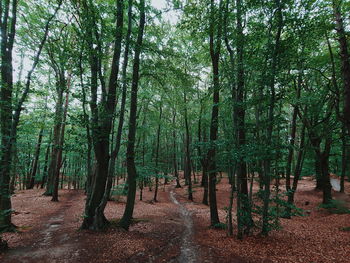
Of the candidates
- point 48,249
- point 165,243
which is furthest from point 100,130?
point 165,243

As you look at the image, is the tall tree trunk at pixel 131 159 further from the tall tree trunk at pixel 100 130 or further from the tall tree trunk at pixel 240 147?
the tall tree trunk at pixel 240 147

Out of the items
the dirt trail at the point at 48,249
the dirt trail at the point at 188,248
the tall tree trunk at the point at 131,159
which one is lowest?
the dirt trail at the point at 188,248

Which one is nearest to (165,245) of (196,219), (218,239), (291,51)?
(218,239)

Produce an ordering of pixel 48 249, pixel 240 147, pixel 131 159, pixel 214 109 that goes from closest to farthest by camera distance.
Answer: pixel 48 249 < pixel 240 147 < pixel 131 159 < pixel 214 109

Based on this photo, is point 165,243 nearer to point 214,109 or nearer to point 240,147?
point 240,147

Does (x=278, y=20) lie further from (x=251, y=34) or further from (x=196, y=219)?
(x=196, y=219)

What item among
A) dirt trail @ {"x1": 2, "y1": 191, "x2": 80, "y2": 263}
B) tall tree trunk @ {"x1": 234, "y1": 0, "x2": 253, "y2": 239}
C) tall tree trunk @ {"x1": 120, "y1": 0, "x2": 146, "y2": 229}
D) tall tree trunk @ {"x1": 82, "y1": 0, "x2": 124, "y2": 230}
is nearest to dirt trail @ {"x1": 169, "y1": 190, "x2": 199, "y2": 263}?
tall tree trunk @ {"x1": 234, "y1": 0, "x2": 253, "y2": 239}

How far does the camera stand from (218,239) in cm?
730

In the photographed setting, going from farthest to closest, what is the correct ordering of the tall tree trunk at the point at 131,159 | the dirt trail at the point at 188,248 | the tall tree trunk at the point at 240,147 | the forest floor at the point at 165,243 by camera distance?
the tall tree trunk at the point at 131,159
the tall tree trunk at the point at 240,147
the dirt trail at the point at 188,248
the forest floor at the point at 165,243

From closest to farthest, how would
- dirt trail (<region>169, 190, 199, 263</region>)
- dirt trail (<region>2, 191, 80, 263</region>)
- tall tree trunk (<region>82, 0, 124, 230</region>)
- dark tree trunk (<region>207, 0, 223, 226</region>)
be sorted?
dirt trail (<region>2, 191, 80, 263</region>)
dirt trail (<region>169, 190, 199, 263</region>)
tall tree trunk (<region>82, 0, 124, 230</region>)
dark tree trunk (<region>207, 0, 223, 226</region>)

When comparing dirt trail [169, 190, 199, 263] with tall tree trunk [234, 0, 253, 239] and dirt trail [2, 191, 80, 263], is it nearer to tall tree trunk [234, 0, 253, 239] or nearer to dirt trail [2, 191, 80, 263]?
tall tree trunk [234, 0, 253, 239]

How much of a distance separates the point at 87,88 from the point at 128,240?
6.56 metres

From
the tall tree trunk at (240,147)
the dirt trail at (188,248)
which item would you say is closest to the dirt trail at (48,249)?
the dirt trail at (188,248)

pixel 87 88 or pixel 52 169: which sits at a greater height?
pixel 87 88
